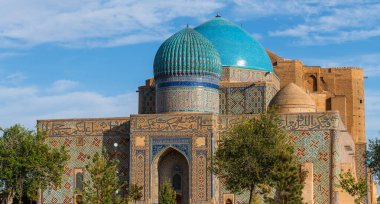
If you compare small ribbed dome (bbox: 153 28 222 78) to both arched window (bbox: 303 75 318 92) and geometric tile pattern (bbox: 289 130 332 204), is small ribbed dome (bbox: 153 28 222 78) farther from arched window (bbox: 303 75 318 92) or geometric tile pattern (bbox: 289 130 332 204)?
arched window (bbox: 303 75 318 92)

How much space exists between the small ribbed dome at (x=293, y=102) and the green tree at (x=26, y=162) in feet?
27.2

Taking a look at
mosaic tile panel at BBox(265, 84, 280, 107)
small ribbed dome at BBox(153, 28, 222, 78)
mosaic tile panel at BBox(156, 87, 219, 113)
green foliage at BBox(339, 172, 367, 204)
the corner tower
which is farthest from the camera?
mosaic tile panel at BBox(265, 84, 280, 107)

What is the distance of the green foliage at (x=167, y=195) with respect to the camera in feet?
90.5

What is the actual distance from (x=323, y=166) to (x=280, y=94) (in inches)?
161

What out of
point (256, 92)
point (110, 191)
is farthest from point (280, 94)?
point (110, 191)

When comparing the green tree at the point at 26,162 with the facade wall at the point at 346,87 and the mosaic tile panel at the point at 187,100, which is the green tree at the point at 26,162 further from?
the facade wall at the point at 346,87

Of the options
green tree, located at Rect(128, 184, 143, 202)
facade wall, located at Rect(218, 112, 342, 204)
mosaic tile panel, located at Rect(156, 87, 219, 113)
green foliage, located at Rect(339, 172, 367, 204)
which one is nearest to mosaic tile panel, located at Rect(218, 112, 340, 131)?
facade wall, located at Rect(218, 112, 342, 204)

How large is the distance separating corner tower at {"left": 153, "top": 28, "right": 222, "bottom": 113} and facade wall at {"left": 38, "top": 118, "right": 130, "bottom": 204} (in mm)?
1914

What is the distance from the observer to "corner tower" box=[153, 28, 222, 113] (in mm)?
30359

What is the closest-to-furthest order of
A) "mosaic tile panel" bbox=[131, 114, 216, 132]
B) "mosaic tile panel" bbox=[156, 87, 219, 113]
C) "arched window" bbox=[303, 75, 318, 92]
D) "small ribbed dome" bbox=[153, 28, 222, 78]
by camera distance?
"mosaic tile panel" bbox=[131, 114, 216, 132], "mosaic tile panel" bbox=[156, 87, 219, 113], "small ribbed dome" bbox=[153, 28, 222, 78], "arched window" bbox=[303, 75, 318, 92]

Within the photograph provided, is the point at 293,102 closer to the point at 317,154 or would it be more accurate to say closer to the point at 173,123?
the point at 317,154

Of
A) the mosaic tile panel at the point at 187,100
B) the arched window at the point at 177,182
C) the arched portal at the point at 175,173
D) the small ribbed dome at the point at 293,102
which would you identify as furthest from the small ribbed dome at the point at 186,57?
the arched window at the point at 177,182

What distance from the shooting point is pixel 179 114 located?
29281 mm

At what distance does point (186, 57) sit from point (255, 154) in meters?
8.18
